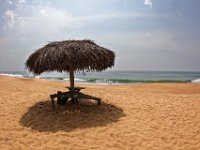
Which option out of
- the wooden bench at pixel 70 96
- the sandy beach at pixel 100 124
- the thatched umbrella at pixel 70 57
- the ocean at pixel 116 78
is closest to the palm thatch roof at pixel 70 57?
the thatched umbrella at pixel 70 57

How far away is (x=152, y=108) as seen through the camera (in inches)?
410

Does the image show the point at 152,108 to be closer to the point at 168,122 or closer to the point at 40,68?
the point at 168,122

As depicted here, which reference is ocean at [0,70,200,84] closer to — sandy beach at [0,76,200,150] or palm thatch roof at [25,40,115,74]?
sandy beach at [0,76,200,150]

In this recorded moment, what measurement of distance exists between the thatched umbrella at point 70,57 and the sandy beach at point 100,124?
135 cm

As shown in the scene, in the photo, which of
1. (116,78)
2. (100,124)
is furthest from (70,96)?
(116,78)

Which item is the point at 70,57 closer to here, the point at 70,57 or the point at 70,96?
the point at 70,57

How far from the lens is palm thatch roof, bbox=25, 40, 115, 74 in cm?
891

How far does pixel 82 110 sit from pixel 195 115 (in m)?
3.58

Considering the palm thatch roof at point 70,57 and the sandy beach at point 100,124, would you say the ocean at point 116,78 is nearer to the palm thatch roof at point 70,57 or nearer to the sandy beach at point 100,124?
the sandy beach at point 100,124

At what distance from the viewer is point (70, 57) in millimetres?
8828

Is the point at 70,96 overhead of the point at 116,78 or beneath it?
beneath

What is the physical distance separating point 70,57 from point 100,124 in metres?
2.12

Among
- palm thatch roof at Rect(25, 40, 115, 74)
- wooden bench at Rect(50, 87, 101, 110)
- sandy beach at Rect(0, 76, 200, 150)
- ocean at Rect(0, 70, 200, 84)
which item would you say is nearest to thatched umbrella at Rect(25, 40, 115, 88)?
palm thatch roof at Rect(25, 40, 115, 74)

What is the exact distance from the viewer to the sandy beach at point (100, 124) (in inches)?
279
